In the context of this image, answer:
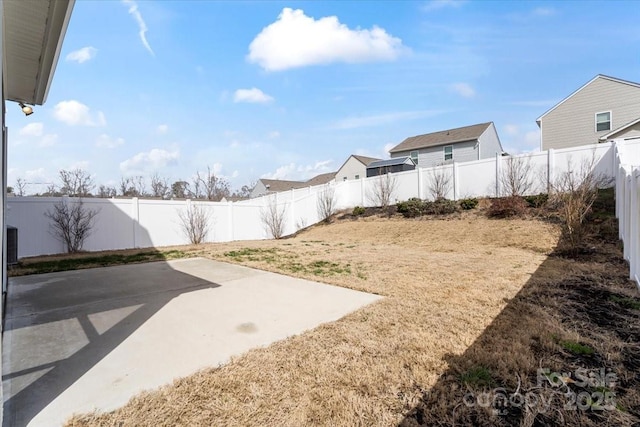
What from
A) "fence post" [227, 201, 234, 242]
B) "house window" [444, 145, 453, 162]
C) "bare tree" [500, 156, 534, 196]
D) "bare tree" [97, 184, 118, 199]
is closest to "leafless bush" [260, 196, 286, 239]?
"fence post" [227, 201, 234, 242]

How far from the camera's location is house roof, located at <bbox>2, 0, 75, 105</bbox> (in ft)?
10.3

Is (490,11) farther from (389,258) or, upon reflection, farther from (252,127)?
(252,127)

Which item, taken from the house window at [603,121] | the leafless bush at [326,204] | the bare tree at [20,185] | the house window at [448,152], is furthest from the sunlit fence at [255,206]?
the bare tree at [20,185]

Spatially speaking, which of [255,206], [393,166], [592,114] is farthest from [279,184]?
[592,114]

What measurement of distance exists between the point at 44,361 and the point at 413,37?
1262cm

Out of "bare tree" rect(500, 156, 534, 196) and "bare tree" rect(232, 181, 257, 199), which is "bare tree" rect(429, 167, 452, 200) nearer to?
"bare tree" rect(500, 156, 534, 196)

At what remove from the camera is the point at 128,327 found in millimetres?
3686

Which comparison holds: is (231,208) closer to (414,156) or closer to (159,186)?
(414,156)

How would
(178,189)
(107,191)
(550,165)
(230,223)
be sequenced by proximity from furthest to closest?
(178,189)
(107,191)
(230,223)
(550,165)

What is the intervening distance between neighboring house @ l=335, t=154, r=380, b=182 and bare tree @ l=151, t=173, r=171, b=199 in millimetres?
19454

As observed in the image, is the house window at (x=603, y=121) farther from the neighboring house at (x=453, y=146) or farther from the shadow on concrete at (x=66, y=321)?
the shadow on concrete at (x=66, y=321)

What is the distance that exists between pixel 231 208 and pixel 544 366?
14447 mm

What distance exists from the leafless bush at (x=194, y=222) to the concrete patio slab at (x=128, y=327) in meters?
7.15

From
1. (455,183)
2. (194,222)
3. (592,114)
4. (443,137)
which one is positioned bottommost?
(194,222)
